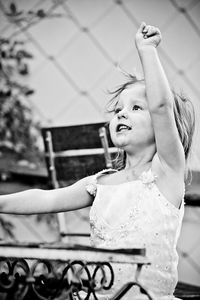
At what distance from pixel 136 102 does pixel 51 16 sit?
149 cm

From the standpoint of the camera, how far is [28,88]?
2455 millimetres

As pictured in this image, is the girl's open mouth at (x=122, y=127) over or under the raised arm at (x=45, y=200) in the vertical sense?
over

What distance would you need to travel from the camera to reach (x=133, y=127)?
1067 millimetres

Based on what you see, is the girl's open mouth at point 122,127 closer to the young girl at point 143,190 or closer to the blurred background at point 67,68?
the young girl at point 143,190

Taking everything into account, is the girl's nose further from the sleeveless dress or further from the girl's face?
the sleeveless dress

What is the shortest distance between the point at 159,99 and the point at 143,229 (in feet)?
0.75

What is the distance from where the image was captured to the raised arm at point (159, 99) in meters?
0.96

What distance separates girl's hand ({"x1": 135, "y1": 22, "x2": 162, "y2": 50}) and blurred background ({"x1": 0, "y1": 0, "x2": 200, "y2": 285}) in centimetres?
130

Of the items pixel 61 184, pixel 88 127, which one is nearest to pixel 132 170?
pixel 88 127

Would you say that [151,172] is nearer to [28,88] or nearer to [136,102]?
[136,102]

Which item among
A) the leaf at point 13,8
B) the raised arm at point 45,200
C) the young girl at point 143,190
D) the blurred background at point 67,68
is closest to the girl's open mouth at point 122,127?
the young girl at point 143,190

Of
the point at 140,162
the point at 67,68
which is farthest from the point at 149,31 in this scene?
the point at 67,68

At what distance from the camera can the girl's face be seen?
1064mm

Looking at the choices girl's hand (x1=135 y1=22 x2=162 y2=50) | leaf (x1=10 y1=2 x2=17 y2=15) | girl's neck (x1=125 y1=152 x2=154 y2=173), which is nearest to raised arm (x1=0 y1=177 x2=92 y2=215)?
girl's neck (x1=125 y1=152 x2=154 y2=173)
